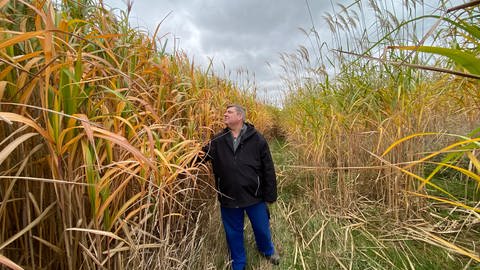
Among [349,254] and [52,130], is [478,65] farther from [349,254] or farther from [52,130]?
[349,254]

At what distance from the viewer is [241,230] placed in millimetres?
1977

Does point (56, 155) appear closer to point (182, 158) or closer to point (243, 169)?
point (182, 158)

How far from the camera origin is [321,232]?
2.02 metres

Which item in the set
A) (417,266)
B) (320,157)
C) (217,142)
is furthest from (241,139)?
(417,266)

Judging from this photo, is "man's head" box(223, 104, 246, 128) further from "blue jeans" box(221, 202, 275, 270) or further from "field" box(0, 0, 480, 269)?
"blue jeans" box(221, 202, 275, 270)

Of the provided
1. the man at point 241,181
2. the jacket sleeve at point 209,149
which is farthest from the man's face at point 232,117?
the jacket sleeve at point 209,149

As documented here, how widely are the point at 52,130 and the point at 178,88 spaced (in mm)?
1358

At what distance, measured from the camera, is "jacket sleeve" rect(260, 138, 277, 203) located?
207cm

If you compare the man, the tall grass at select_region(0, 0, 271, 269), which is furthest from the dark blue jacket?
the tall grass at select_region(0, 0, 271, 269)

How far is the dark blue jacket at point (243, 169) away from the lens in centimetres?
198

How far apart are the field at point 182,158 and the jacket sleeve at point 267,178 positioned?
451 mm

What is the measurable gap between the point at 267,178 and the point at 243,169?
0.79ft

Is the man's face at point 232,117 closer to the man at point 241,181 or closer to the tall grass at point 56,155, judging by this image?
the man at point 241,181

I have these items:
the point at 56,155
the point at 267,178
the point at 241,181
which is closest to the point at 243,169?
the point at 241,181
